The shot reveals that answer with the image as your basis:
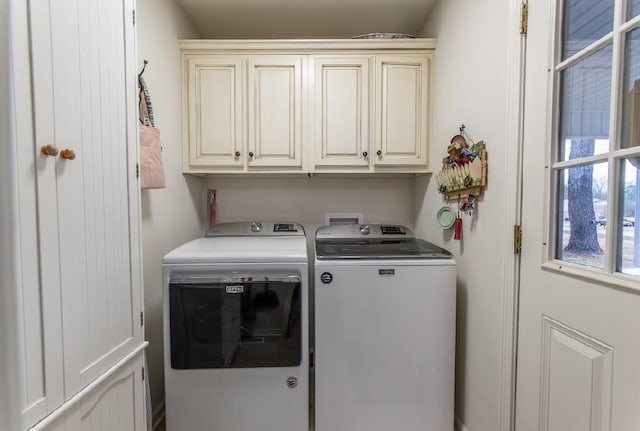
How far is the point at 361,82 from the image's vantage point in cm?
189

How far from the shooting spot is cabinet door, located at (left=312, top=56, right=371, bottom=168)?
6.16 feet

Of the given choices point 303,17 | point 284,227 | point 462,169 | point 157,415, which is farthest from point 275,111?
point 157,415

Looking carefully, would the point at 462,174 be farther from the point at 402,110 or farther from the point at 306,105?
the point at 306,105

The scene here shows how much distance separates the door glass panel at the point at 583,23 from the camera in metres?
0.83

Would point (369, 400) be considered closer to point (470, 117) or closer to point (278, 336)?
point (278, 336)

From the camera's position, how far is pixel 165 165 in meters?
1.68

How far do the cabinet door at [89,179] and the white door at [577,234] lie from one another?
4.65 ft

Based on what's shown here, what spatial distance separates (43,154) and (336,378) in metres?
1.42

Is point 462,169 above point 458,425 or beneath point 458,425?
above

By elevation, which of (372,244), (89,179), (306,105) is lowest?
(372,244)

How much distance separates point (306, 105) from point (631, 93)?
1487mm

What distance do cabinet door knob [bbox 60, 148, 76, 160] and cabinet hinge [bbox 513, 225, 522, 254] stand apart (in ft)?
4.75

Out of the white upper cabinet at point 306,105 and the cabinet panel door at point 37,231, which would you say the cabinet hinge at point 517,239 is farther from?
the cabinet panel door at point 37,231

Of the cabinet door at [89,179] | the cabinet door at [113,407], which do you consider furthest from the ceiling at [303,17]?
the cabinet door at [113,407]
